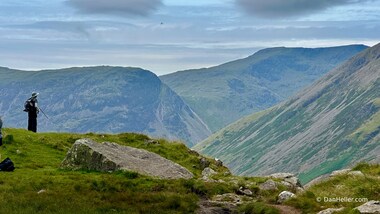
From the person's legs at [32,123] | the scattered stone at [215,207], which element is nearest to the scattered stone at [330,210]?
the scattered stone at [215,207]

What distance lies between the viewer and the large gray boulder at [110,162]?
36562 mm

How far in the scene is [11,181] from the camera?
102 feet

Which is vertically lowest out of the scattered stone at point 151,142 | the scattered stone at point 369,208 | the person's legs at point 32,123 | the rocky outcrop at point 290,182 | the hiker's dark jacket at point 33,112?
the rocky outcrop at point 290,182

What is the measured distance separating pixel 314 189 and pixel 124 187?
11.9m

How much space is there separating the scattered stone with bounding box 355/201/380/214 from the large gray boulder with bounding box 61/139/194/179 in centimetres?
1536

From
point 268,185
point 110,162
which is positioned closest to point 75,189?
point 110,162

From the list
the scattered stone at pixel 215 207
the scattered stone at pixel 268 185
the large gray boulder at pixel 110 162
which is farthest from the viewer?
the large gray boulder at pixel 110 162

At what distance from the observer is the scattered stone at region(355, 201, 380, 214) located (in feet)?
76.1

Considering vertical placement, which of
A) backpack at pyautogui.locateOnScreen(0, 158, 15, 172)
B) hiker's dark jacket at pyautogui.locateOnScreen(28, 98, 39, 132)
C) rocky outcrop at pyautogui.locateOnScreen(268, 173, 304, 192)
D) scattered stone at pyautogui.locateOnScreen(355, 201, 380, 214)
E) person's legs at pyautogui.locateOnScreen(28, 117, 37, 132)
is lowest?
rocky outcrop at pyautogui.locateOnScreen(268, 173, 304, 192)

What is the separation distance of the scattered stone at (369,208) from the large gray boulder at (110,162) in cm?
1536

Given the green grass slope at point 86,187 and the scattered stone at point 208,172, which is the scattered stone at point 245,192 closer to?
→ the green grass slope at point 86,187

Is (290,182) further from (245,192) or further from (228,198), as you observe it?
(228,198)

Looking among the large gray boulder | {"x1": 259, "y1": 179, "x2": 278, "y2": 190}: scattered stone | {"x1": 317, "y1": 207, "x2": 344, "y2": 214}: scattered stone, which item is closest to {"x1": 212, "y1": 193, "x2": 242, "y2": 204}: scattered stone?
{"x1": 259, "y1": 179, "x2": 278, "y2": 190}: scattered stone

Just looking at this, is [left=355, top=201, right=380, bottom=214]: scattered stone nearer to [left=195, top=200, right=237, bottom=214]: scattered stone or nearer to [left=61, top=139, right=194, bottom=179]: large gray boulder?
[left=195, top=200, right=237, bottom=214]: scattered stone
